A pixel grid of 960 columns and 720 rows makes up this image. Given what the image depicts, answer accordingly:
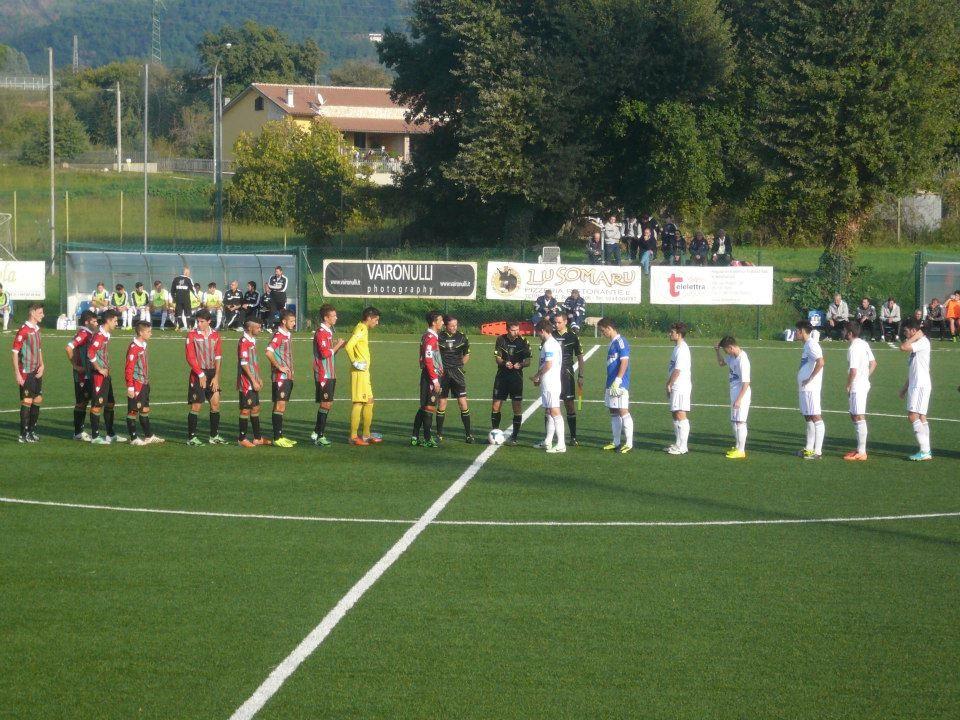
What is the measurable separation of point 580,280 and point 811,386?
67.5 ft

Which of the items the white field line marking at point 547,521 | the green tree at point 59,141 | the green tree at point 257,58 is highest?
the green tree at point 257,58

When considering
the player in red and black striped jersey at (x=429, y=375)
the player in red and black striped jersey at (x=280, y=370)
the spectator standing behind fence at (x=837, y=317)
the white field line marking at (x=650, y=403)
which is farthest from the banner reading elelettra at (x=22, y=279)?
the player in red and black striped jersey at (x=429, y=375)

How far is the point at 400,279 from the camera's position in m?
36.9

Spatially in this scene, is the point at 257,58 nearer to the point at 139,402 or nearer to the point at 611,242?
the point at 611,242

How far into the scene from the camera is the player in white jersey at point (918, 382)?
618 inches

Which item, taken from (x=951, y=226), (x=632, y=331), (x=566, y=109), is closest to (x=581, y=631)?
(x=632, y=331)

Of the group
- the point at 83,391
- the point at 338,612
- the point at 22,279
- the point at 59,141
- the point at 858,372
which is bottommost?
the point at 338,612

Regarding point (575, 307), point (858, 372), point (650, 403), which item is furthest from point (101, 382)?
point (575, 307)

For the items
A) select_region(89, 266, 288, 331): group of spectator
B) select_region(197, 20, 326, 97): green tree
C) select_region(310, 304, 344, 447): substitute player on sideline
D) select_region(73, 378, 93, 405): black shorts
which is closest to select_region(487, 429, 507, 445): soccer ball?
select_region(310, 304, 344, 447): substitute player on sideline

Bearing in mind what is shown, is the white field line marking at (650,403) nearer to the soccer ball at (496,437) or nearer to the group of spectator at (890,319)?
the soccer ball at (496,437)

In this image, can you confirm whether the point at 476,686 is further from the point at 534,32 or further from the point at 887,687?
the point at 534,32

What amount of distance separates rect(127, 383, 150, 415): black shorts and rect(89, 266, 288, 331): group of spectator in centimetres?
1855

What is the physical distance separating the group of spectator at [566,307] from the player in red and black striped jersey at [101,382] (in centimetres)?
1595

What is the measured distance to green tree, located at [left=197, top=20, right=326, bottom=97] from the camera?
113 metres
